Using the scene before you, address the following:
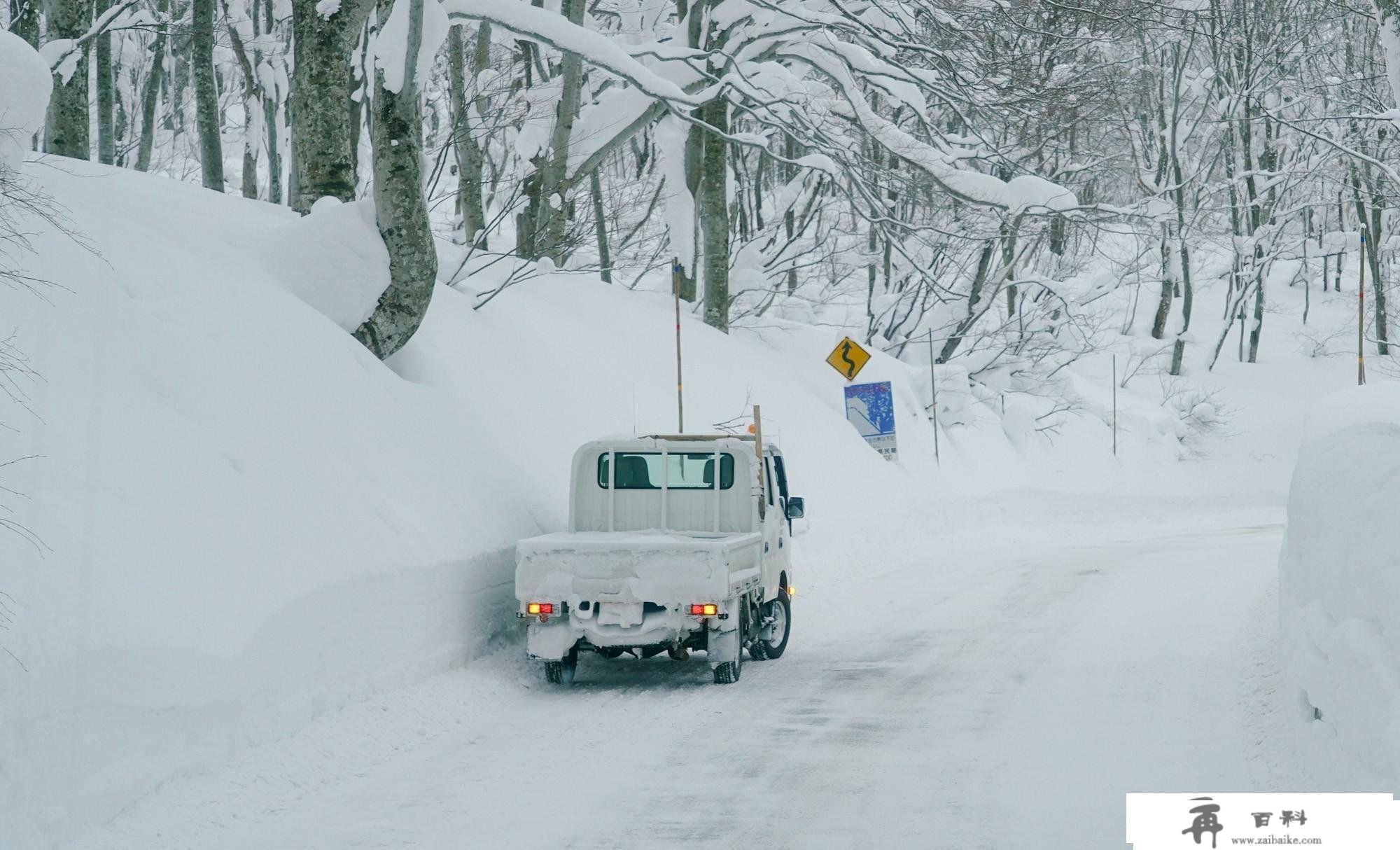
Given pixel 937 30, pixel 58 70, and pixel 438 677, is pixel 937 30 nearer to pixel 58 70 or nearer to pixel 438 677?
pixel 438 677

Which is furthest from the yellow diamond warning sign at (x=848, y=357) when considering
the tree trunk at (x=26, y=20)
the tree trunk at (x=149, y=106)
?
the tree trunk at (x=149, y=106)

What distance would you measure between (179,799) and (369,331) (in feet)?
22.9

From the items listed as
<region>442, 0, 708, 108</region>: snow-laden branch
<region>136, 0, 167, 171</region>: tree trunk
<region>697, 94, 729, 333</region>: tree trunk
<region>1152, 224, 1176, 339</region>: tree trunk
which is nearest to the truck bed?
<region>442, 0, 708, 108</region>: snow-laden branch

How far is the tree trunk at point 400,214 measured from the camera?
1244 centimetres

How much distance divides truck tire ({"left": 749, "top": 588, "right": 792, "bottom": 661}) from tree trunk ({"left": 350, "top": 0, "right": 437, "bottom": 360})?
454 cm

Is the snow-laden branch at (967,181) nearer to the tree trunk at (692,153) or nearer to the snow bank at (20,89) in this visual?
the tree trunk at (692,153)

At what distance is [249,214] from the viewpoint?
15.4 m

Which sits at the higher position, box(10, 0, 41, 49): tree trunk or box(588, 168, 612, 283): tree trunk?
box(10, 0, 41, 49): tree trunk

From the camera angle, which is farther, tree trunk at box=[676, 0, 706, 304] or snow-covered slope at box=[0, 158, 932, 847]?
tree trunk at box=[676, 0, 706, 304]

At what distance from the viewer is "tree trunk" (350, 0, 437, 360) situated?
1244 cm

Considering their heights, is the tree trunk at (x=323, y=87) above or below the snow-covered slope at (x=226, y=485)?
above

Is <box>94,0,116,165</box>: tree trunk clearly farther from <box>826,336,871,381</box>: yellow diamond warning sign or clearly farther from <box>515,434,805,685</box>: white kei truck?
<box>515,434,805,685</box>: white kei truck

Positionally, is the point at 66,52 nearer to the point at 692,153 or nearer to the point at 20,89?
the point at 20,89

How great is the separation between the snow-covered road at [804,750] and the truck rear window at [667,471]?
158 centimetres
